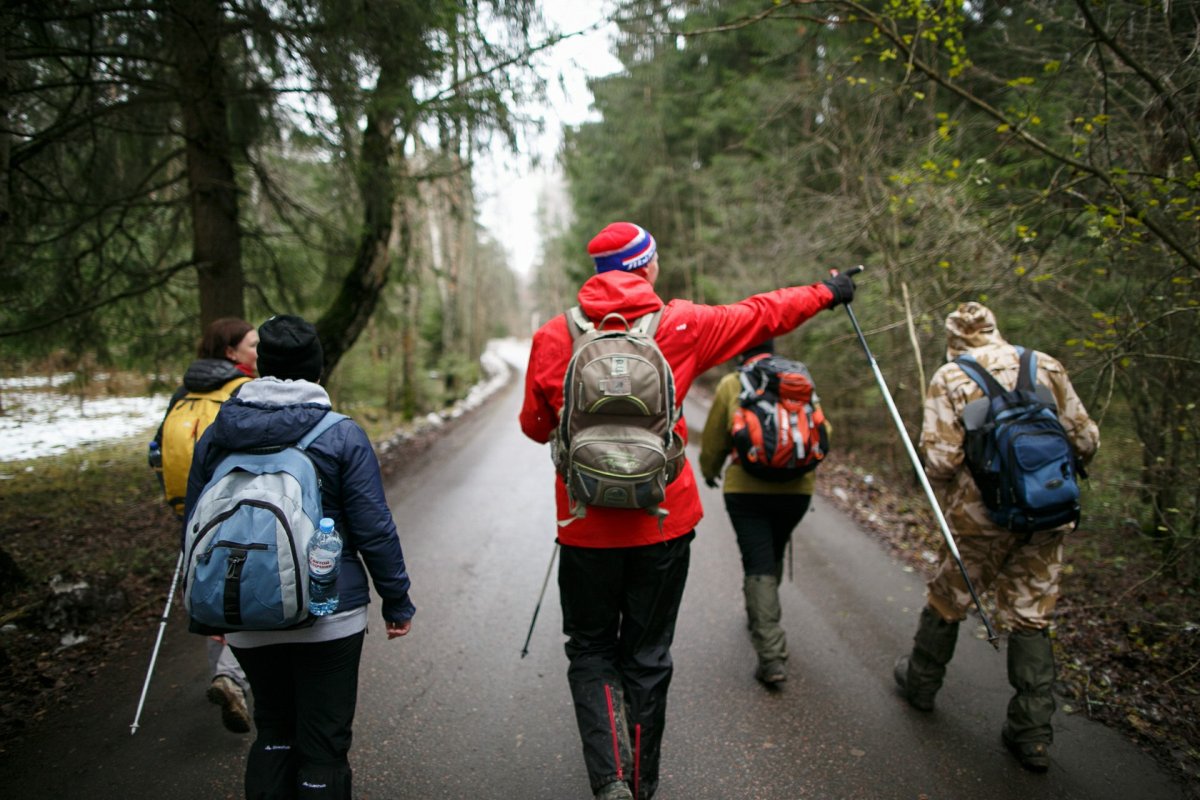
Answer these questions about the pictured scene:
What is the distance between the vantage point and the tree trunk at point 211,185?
495cm

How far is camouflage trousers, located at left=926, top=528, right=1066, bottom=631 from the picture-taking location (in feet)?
9.91

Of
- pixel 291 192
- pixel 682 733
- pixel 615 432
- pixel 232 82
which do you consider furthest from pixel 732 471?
pixel 291 192

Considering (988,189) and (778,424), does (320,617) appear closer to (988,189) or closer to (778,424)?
(778,424)

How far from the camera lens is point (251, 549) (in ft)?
6.14

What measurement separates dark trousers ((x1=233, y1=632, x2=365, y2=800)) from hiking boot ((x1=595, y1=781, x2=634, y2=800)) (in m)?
0.92

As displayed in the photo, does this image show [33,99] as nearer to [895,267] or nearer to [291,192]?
[291,192]

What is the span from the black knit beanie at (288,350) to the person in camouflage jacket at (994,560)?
2.91 meters

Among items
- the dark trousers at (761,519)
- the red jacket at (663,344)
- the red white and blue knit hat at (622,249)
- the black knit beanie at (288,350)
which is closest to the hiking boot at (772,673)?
the dark trousers at (761,519)

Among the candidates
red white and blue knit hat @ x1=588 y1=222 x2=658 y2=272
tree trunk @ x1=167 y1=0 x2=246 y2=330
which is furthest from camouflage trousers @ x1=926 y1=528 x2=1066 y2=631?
tree trunk @ x1=167 y1=0 x2=246 y2=330

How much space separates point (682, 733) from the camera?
3176 mm

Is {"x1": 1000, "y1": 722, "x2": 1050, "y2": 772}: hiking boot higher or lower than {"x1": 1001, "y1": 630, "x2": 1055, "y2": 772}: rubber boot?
lower

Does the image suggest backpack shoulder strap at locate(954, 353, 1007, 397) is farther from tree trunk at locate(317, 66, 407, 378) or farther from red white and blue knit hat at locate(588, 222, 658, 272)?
tree trunk at locate(317, 66, 407, 378)

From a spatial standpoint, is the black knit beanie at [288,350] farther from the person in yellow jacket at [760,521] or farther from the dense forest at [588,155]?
the dense forest at [588,155]

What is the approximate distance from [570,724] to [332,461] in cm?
204
